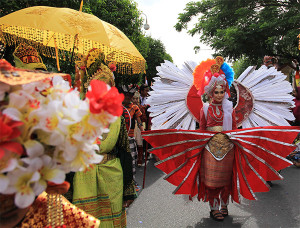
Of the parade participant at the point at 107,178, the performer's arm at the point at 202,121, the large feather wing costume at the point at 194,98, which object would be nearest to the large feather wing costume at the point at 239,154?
the performer's arm at the point at 202,121

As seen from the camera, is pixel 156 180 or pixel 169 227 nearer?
pixel 169 227

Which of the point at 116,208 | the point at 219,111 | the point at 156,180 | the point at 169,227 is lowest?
the point at 156,180

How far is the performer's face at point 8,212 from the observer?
1064 mm

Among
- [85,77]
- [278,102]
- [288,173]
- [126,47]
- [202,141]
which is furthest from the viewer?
[288,173]

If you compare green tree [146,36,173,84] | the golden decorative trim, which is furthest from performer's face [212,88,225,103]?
green tree [146,36,173,84]

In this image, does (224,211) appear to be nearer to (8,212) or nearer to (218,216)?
(218,216)

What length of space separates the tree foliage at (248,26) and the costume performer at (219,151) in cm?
1221

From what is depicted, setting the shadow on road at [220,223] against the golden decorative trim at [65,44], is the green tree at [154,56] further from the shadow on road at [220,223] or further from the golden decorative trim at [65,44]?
the shadow on road at [220,223]

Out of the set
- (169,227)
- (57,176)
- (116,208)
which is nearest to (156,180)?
(169,227)

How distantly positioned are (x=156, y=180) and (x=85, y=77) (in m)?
3.87

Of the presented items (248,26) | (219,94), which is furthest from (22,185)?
(248,26)

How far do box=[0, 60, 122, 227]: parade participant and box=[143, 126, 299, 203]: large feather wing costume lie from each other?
2760 mm

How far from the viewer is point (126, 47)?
10.9ft

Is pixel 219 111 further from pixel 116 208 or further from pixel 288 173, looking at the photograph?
pixel 288 173
